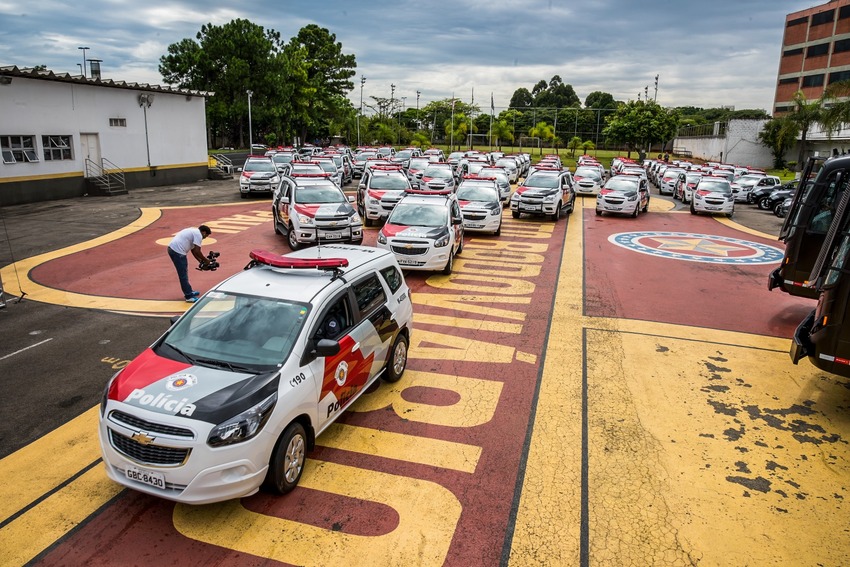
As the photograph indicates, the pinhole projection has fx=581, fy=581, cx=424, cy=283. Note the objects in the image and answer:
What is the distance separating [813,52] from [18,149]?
2935 inches

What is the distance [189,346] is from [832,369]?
762 cm

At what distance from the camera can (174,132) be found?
3491cm

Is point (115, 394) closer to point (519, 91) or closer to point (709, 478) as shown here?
point (709, 478)

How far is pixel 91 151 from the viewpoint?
96.8 ft

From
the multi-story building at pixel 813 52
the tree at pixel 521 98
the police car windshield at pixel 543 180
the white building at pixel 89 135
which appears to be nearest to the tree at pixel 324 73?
the white building at pixel 89 135

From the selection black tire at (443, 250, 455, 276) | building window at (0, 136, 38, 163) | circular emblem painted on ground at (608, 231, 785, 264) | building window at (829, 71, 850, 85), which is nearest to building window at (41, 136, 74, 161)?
building window at (0, 136, 38, 163)

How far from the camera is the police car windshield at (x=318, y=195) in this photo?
1765 cm

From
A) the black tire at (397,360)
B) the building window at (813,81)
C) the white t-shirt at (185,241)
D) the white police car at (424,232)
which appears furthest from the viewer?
the building window at (813,81)

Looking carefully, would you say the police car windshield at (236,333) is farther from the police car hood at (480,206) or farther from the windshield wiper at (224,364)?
the police car hood at (480,206)

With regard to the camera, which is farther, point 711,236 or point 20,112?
point 20,112

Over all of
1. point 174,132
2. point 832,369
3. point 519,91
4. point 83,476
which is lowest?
point 83,476

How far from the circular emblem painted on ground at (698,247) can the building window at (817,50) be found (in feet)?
188

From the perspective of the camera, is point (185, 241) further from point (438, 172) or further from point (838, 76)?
point (838, 76)

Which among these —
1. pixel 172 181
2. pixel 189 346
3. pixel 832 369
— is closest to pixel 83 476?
pixel 189 346
